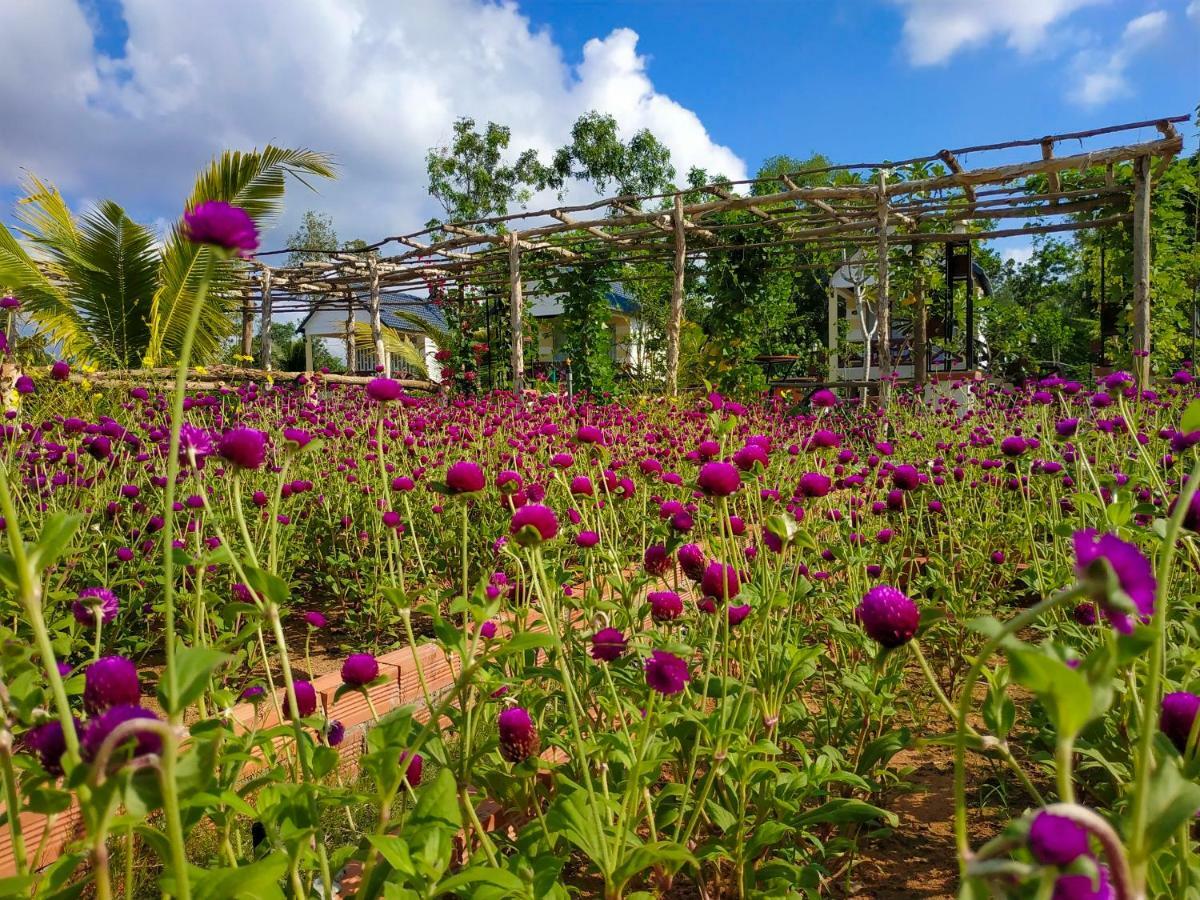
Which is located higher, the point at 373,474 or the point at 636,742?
the point at 373,474

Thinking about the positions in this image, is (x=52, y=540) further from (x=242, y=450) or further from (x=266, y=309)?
(x=266, y=309)

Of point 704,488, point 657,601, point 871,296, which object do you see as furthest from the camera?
point 871,296

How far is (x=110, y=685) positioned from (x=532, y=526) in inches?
21.7

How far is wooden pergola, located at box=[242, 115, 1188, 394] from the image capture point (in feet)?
24.8

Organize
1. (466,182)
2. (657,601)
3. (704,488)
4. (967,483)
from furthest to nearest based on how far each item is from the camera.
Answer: (466,182) < (967,483) < (657,601) < (704,488)

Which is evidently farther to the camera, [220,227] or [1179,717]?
[1179,717]

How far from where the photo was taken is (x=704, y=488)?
1477 mm

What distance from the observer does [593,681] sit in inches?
65.6

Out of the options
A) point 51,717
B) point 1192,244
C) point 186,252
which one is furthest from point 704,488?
point 1192,244

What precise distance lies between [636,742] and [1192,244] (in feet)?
40.0

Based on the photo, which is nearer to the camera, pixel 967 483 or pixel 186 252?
pixel 967 483

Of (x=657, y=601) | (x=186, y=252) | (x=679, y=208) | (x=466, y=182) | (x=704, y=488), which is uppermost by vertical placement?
(x=466, y=182)

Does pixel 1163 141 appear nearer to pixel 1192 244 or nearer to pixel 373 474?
pixel 1192 244

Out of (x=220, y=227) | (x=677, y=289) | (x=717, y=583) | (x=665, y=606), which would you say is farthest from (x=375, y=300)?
(x=220, y=227)
